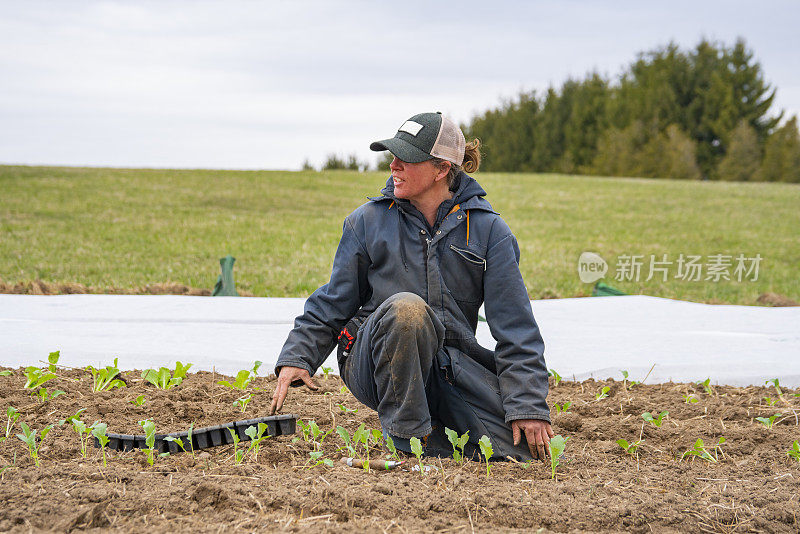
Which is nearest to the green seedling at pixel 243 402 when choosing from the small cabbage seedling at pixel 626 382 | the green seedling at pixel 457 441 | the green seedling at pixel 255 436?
the green seedling at pixel 255 436

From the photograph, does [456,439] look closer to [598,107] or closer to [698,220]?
[698,220]

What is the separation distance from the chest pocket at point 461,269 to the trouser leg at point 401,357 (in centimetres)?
22

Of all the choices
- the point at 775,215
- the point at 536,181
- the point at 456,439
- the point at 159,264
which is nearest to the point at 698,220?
the point at 775,215

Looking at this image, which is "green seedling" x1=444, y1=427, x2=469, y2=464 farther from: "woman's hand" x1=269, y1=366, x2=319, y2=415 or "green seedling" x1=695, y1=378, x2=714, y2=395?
"green seedling" x1=695, y1=378, x2=714, y2=395

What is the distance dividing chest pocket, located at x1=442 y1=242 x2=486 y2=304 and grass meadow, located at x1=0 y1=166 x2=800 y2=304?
4099mm

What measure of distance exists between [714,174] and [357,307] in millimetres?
31774

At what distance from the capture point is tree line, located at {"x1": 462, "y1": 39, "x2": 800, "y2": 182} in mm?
30562

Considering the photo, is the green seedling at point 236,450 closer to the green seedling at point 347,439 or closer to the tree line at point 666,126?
the green seedling at point 347,439

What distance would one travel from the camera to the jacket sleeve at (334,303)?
2.58 m

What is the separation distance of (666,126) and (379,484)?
34.2 metres

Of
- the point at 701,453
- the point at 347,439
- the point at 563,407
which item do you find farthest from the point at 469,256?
the point at 701,453

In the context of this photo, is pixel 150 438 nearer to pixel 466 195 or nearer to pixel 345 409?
pixel 345 409

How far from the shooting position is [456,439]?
95.9 inches

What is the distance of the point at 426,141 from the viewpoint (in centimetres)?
255
